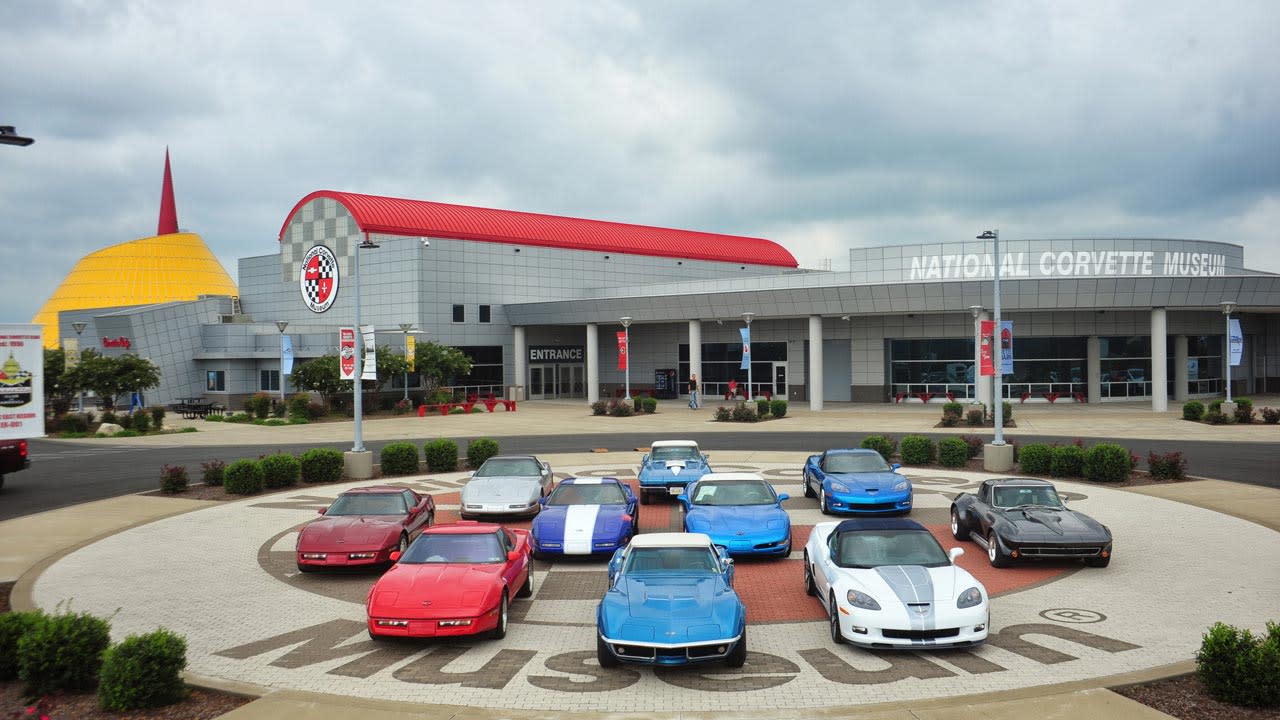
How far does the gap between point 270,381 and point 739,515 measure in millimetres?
53072

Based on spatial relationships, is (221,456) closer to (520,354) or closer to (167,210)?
(520,354)

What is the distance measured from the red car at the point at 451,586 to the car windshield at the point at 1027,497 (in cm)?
862

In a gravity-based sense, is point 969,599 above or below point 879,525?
below

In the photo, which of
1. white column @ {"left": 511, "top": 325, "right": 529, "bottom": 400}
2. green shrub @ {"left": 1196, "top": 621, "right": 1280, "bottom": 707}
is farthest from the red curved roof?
green shrub @ {"left": 1196, "top": 621, "right": 1280, "bottom": 707}

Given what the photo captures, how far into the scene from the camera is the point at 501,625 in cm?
1086

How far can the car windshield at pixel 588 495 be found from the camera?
53.8ft

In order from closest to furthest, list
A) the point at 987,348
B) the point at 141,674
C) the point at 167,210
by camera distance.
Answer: the point at 141,674 < the point at 987,348 < the point at 167,210

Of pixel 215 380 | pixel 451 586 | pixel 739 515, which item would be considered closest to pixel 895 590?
pixel 739 515

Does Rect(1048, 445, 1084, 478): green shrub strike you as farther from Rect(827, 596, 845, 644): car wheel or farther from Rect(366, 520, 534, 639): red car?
Rect(366, 520, 534, 639): red car

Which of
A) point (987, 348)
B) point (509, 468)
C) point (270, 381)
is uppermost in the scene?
point (987, 348)

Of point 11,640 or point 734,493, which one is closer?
point 11,640

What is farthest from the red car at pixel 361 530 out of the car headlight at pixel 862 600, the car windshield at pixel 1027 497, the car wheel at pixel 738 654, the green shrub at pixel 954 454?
the green shrub at pixel 954 454

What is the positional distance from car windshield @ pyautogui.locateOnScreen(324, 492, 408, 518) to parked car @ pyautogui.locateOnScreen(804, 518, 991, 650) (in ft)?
24.7

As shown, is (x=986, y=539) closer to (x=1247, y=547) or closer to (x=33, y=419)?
(x=1247, y=547)
